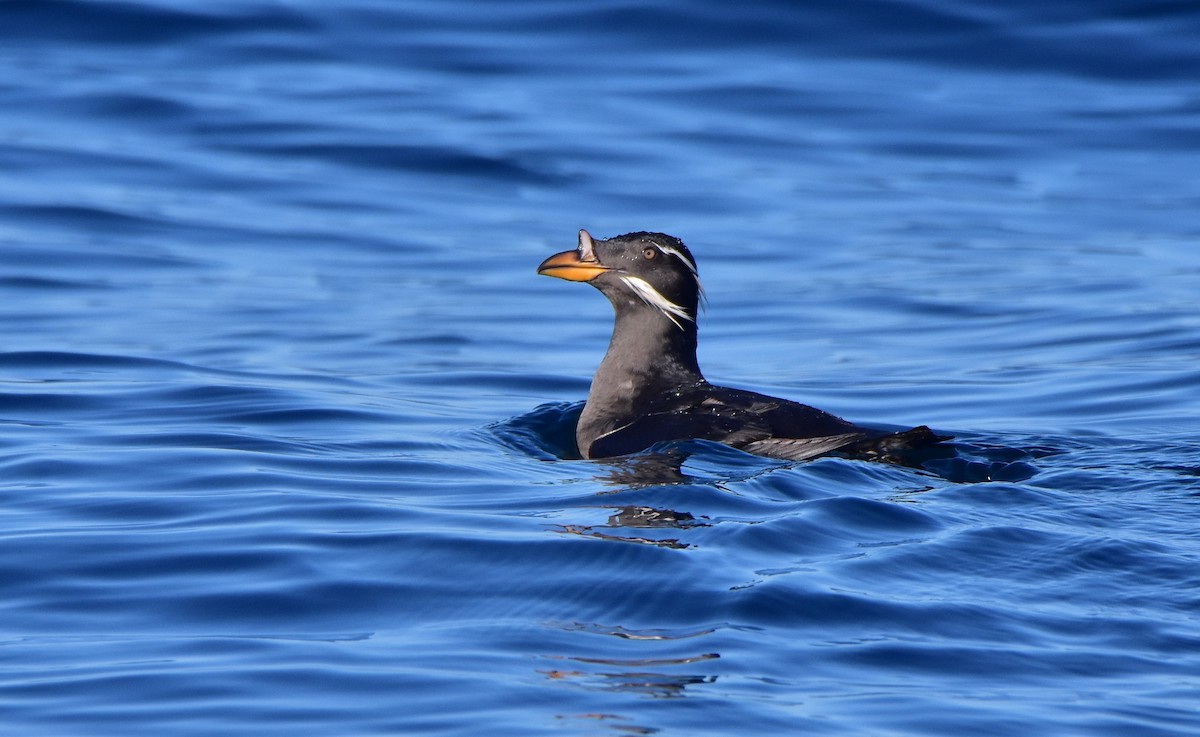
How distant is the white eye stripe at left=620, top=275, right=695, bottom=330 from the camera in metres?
7.74

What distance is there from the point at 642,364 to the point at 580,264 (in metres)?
0.54

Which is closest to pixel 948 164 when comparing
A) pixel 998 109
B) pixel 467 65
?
pixel 998 109

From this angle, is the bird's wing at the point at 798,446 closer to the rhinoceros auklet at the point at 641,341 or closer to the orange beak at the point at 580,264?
the rhinoceros auklet at the point at 641,341

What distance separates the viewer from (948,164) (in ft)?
59.1

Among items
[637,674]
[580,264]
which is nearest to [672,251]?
[580,264]

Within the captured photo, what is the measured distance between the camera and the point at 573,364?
1063 cm

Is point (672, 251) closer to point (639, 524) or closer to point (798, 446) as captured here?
point (798, 446)

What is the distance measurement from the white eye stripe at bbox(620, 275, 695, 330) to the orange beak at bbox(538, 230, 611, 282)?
13cm

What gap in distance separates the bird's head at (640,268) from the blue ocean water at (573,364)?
827 millimetres

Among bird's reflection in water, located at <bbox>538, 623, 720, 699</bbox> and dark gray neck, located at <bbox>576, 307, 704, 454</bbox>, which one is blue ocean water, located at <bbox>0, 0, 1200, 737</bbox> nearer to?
bird's reflection in water, located at <bbox>538, 623, 720, 699</bbox>

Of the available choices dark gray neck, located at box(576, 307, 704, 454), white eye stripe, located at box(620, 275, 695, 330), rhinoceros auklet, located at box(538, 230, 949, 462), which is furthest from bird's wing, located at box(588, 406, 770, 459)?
white eye stripe, located at box(620, 275, 695, 330)

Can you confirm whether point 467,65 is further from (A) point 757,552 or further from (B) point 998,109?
(A) point 757,552

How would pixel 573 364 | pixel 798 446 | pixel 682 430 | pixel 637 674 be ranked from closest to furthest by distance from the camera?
pixel 637 674 → pixel 798 446 → pixel 682 430 → pixel 573 364

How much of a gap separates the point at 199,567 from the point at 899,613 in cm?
A: 219
